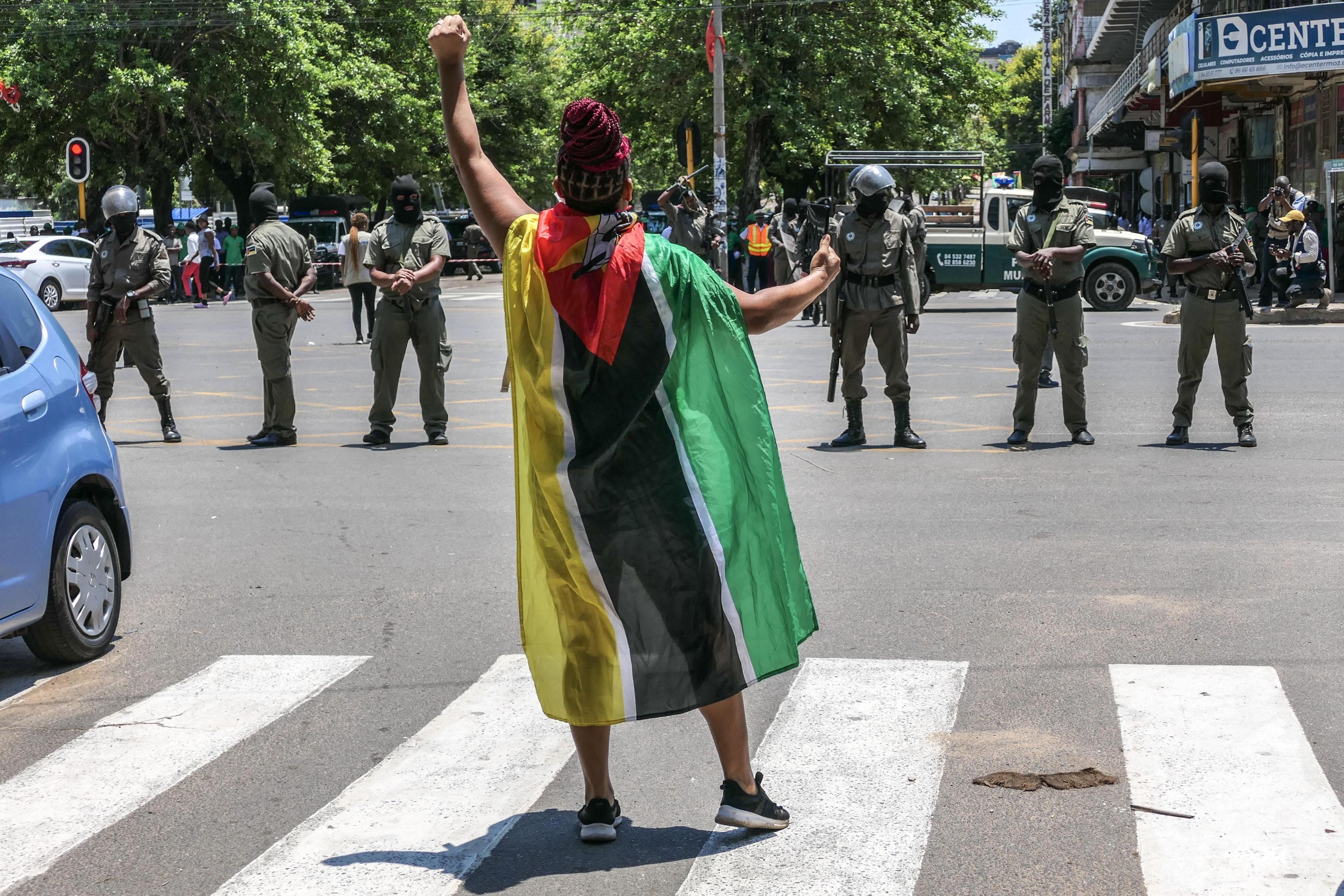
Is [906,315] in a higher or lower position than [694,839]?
higher

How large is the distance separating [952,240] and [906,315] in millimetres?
15700

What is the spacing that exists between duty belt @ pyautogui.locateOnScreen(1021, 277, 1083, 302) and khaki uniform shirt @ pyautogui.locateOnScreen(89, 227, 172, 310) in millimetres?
6164

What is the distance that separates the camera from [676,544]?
12.5ft

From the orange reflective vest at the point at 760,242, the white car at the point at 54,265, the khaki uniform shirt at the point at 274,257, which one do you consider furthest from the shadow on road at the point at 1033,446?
the white car at the point at 54,265

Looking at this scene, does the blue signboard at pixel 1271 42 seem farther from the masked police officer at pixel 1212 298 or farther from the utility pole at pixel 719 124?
the masked police officer at pixel 1212 298

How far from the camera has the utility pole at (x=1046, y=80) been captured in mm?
86938

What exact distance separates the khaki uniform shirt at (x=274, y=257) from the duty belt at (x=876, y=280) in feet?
12.9

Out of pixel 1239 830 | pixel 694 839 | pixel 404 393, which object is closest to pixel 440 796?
pixel 694 839

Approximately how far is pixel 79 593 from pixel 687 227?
49.3ft

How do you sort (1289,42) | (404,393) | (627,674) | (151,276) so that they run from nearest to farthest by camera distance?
(627,674), (151,276), (404,393), (1289,42)

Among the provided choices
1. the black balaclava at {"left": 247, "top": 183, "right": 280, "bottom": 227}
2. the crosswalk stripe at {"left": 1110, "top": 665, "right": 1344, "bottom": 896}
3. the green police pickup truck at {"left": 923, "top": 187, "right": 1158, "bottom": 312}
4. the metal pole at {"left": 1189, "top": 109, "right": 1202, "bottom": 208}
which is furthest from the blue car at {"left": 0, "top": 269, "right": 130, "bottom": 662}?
the green police pickup truck at {"left": 923, "top": 187, "right": 1158, "bottom": 312}

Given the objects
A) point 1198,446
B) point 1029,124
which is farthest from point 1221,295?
point 1029,124

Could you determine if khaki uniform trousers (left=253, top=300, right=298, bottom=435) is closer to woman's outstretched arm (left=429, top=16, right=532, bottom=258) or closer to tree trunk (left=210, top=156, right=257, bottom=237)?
woman's outstretched arm (left=429, top=16, right=532, bottom=258)

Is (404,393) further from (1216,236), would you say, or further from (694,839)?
(694,839)
